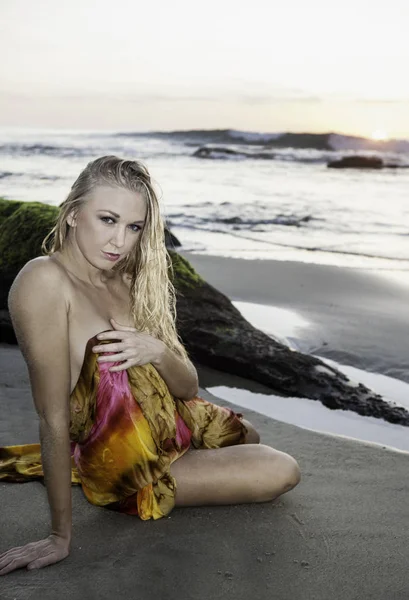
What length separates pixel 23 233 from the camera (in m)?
5.61

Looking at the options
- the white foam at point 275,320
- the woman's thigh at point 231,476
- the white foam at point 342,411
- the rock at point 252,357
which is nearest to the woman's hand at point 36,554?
the woman's thigh at point 231,476

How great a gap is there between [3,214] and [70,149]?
31.5m

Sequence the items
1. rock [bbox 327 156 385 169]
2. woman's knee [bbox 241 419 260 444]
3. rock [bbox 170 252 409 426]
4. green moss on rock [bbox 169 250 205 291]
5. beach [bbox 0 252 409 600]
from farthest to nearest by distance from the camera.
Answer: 1. rock [bbox 327 156 385 169]
2. green moss on rock [bbox 169 250 205 291]
3. rock [bbox 170 252 409 426]
4. woman's knee [bbox 241 419 260 444]
5. beach [bbox 0 252 409 600]

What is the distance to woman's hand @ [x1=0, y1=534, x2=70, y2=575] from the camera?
258cm

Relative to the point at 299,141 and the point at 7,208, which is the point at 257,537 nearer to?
the point at 7,208

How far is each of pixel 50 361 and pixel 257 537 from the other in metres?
1.11

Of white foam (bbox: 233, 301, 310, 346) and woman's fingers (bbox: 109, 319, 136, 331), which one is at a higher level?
woman's fingers (bbox: 109, 319, 136, 331)

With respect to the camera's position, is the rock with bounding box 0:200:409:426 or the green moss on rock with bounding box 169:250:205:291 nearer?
the rock with bounding box 0:200:409:426

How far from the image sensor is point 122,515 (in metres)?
3.05

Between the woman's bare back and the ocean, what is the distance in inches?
20.6

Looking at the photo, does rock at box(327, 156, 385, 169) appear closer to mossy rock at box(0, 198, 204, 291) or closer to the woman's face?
mossy rock at box(0, 198, 204, 291)

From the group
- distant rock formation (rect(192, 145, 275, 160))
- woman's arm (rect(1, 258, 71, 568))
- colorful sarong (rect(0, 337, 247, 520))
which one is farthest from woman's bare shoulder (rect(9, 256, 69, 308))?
distant rock formation (rect(192, 145, 275, 160))

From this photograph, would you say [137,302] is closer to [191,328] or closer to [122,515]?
[122,515]

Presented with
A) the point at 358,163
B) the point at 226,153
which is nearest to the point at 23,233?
the point at 358,163
